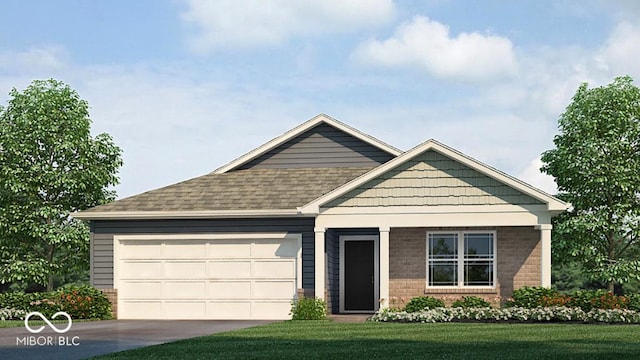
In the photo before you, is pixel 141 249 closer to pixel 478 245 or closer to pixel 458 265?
pixel 458 265

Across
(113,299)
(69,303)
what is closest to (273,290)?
(113,299)

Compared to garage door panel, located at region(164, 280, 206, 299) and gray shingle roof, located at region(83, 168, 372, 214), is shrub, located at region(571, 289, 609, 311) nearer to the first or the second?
gray shingle roof, located at region(83, 168, 372, 214)

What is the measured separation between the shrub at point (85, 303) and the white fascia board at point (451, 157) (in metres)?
6.36

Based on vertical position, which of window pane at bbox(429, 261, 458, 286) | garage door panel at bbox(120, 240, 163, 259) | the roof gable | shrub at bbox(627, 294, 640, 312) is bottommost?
shrub at bbox(627, 294, 640, 312)

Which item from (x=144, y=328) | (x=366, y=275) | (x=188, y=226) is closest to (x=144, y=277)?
(x=188, y=226)

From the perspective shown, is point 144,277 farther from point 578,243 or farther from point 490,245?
point 578,243

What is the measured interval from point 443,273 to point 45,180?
14619 millimetres

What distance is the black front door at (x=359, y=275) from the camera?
90.2 ft

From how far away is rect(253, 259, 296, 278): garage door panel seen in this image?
84.9 ft

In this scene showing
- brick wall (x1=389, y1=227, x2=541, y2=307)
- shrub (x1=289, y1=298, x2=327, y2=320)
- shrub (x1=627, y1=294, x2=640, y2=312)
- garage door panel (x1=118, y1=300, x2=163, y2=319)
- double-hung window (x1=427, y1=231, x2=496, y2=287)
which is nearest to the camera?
shrub (x1=627, y1=294, x2=640, y2=312)

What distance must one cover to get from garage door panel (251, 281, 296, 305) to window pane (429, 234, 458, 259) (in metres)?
4.05

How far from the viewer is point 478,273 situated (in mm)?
25641

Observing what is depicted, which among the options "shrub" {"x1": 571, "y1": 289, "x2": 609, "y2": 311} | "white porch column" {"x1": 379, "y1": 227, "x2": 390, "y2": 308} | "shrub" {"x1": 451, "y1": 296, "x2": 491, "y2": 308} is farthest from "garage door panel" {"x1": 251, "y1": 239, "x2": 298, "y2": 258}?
"shrub" {"x1": 571, "y1": 289, "x2": 609, "y2": 311}

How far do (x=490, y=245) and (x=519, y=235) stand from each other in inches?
33.4
